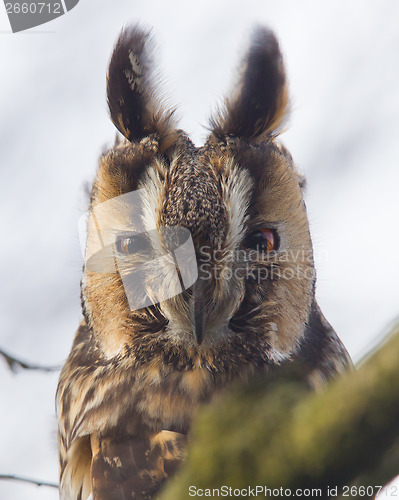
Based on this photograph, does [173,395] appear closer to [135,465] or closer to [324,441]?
[135,465]

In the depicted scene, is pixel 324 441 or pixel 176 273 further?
pixel 176 273

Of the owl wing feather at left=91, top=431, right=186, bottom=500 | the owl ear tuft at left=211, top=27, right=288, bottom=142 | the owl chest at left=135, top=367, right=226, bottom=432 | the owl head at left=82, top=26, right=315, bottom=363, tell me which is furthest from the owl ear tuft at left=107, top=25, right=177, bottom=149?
the owl wing feather at left=91, top=431, right=186, bottom=500

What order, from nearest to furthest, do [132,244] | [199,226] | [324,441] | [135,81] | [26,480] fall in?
[324,441] → [199,226] → [132,244] → [135,81] → [26,480]

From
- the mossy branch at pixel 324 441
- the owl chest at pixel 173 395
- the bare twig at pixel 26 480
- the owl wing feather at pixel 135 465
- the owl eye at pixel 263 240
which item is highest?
the owl eye at pixel 263 240

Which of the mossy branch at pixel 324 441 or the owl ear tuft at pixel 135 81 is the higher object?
the owl ear tuft at pixel 135 81

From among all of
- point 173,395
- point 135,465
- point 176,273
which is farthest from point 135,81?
point 135,465

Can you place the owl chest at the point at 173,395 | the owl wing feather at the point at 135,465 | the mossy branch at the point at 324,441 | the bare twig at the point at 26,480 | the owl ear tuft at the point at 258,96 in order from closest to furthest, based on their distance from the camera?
the mossy branch at the point at 324,441 → the owl wing feather at the point at 135,465 → the owl chest at the point at 173,395 → the owl ear tuft at the point at 258,96 → the bare twig at the point at 26,480

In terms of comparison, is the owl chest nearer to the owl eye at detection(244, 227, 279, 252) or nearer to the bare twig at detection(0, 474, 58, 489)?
the owl eye at detection(244, 227, 279, 252)

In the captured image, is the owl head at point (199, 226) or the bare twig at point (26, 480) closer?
the owl head at point (199, 226)

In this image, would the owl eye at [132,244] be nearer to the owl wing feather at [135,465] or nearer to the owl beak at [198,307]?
Result: the owl beak at [198,307]

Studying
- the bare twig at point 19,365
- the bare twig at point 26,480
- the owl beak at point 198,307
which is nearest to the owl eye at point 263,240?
the owl beak at point 198,307
